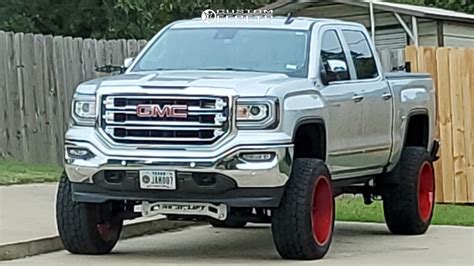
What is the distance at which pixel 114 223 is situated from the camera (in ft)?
35.6

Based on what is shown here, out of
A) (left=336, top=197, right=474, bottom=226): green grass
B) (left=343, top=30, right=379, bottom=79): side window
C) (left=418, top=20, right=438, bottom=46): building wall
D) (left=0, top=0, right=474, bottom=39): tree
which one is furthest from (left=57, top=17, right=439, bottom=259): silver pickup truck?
(left=0, top=0, right=474, bottom=39): tree

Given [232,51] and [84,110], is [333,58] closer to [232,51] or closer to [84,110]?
[232,51]

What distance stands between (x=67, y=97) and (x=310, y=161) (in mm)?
8660

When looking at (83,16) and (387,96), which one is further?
(83,16)

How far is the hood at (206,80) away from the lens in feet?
32.7

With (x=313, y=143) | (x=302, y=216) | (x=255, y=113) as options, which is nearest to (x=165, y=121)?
(x=255, y=113)

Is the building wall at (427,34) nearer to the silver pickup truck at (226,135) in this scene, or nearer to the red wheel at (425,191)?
the red wheel at (425,191)

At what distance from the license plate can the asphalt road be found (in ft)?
2.50

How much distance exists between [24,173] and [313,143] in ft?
20.3

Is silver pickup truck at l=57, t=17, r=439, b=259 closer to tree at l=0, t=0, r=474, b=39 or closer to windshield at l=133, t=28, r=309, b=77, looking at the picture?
windshield at l=133, t=28, r=309, b=77

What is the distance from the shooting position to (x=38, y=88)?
17.8 metres

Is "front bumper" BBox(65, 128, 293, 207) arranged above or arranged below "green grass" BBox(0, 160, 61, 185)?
above

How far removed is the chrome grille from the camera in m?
9.82

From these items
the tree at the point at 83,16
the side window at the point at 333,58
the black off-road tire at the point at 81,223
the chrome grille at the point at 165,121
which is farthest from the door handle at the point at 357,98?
the tree at the point at 83,16
